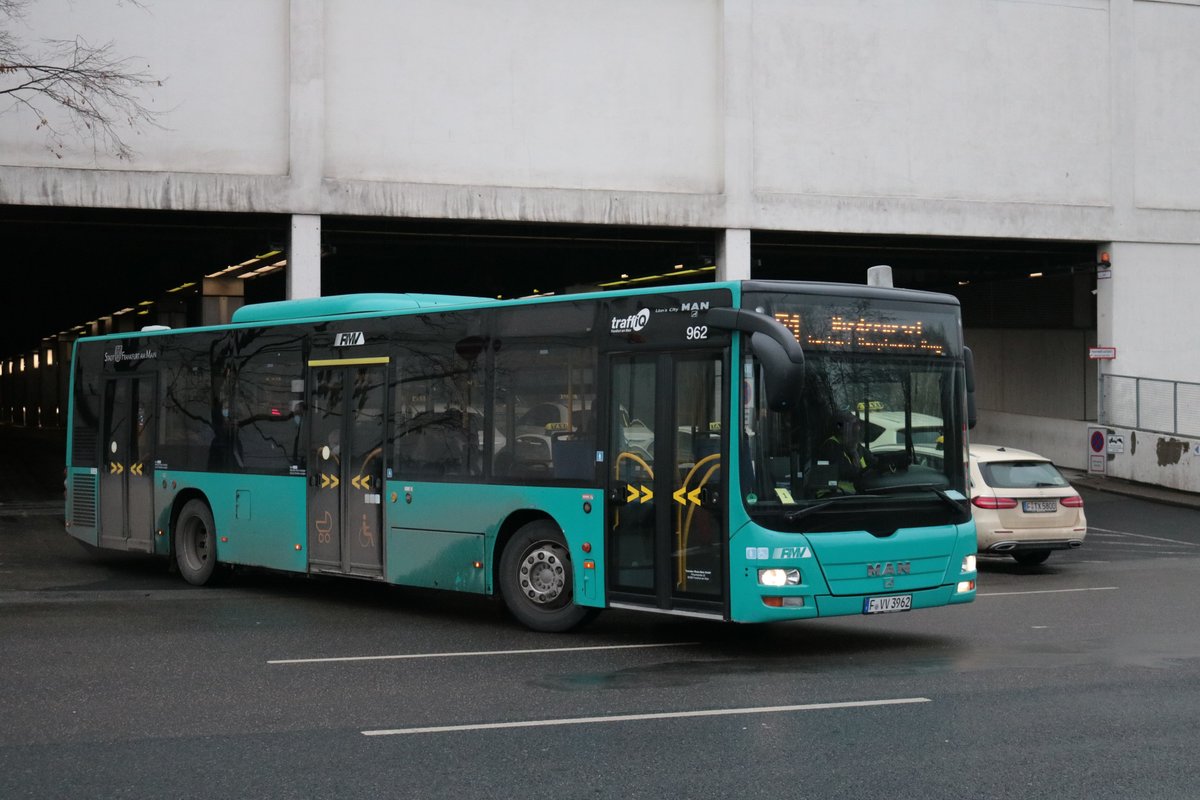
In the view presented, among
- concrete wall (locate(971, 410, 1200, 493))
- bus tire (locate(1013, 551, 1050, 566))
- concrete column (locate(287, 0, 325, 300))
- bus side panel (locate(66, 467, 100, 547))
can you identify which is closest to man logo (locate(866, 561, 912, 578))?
bus tire (locate(1013, 551, 1050, 566))

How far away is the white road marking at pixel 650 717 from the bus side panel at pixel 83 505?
35.9 ft

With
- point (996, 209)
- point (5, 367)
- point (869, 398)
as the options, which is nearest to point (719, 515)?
point (869, 398)

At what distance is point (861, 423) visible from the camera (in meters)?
11.0

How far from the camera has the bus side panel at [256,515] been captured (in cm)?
1468

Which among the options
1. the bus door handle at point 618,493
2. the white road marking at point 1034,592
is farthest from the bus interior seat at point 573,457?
the white road marking at point 1034,592

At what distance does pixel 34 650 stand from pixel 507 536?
384 centimetres

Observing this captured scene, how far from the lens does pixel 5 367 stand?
101 metres

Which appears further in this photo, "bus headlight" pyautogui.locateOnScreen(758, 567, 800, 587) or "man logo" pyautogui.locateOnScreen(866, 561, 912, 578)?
"man logo" pyautogui.locateOnScreen(866, 561, 912, 578)

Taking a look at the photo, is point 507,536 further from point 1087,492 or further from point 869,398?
point 1087,492

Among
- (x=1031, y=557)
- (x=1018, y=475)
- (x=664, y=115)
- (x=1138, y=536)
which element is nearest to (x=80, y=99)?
(x=664, y=115)

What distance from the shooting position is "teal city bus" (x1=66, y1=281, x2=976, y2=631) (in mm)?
10688

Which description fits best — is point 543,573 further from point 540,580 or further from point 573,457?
point 573,457

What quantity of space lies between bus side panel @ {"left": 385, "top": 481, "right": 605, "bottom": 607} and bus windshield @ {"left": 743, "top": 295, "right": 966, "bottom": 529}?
1.64 meters

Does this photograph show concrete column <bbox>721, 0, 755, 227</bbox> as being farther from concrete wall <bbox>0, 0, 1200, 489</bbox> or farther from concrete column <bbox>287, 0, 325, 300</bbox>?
concrete column <bbox>287, 0, 325, 300</bbox>
